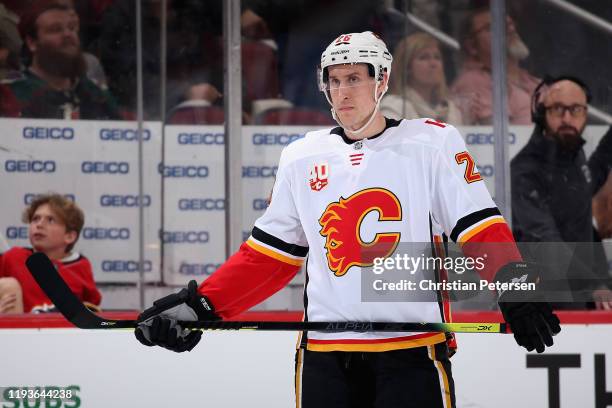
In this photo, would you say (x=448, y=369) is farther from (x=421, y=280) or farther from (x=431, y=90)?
(x=431, y=90)

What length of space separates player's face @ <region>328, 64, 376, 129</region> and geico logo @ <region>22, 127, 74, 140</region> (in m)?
1.58

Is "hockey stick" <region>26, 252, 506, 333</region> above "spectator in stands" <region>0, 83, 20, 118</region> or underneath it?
underneath

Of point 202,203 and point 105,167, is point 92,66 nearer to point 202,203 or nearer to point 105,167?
point 105,167

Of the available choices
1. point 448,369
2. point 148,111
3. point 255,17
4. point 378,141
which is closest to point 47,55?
point 148,111

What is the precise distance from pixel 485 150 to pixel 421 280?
59.9 inches

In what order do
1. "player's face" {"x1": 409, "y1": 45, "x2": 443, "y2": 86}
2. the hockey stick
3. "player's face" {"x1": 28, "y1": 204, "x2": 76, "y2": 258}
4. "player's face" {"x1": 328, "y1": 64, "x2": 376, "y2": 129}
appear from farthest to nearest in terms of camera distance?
1. "player's face" {"x1": 409, "y1": 45, "x2": 443, "y2": 86}
2. "player's face" {"x1": 28, "y1": 204, "x2": 76, "y2": 258}
3. "player's face" {"x1": 328, "y1": 64, "x2": 376, "y2": 129}
4. the hockey stick

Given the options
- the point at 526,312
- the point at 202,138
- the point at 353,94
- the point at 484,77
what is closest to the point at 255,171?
the point at 202,138

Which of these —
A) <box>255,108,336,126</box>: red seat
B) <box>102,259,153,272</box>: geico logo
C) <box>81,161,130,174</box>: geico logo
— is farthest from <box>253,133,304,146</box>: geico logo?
A: <box>102,259,153,272</box>: geico logo

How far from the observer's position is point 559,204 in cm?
388

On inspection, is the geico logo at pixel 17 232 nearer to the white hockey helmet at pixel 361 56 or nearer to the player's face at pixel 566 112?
the white hockey helmet at pixel 361 56

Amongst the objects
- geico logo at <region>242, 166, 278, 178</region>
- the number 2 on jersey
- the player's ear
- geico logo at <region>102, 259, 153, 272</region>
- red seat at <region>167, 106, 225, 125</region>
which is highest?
red seat at <region>167, 106, 225, 125</region>

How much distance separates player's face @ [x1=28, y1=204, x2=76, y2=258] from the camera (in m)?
3.80
